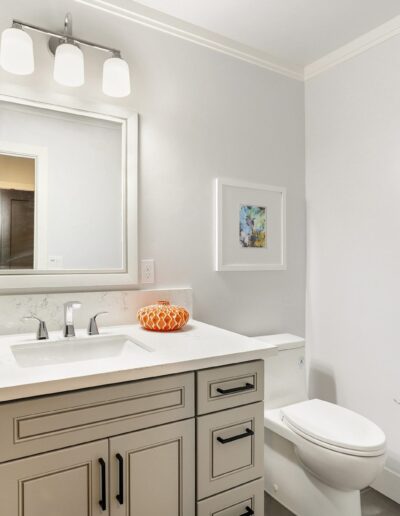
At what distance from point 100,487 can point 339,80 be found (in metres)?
2.27

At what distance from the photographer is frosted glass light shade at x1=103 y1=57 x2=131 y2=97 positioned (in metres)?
1.62

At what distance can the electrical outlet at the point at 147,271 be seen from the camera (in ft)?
5.86

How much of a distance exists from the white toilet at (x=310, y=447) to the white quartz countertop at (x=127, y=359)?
0.31 metres

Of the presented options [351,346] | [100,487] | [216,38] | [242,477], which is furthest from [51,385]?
[216,38]

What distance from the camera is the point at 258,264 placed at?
218 cm

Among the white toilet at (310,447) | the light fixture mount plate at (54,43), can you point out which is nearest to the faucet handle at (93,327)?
the white toilet at (310,447)

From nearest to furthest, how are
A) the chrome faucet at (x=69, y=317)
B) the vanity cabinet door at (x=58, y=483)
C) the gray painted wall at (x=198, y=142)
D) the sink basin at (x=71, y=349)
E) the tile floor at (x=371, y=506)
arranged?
Answer: the vanity cabinet door at (x=58, y=483)
the sink basin at (x=71, y=349)
the chrome faucet at (x=69, y=317)
the gray painted wall at (x=198, y=142)
the tile floor at (x=371, y=506)

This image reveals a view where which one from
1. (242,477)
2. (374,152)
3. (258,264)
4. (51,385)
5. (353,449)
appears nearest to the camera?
(51,385)

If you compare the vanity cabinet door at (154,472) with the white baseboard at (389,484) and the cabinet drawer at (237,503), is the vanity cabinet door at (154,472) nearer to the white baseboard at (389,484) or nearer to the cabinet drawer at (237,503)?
the cabinet drawer at (237,503)

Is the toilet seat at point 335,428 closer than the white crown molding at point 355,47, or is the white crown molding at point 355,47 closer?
the toilet seat at point 335,428

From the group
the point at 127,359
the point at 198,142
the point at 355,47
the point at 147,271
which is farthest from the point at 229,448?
the point at 355,47

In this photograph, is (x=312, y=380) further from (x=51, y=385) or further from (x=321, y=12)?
(x=321, y=12)

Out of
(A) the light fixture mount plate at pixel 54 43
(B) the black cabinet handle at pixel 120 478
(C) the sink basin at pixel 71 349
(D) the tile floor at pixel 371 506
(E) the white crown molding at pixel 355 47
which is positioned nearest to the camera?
(B) the black cabinet handle at pixel 120 478

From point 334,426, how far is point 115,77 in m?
1.75
